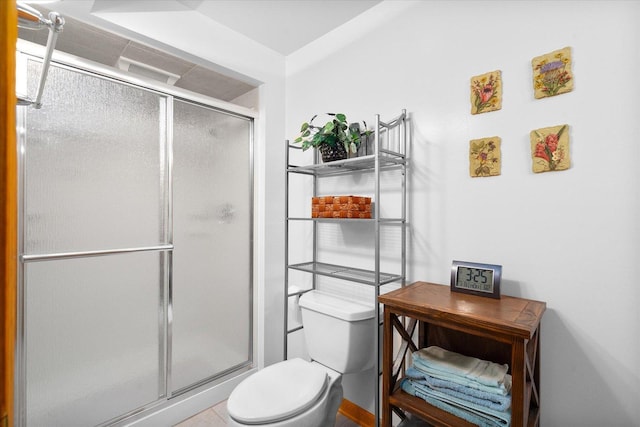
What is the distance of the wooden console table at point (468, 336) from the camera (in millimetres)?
909

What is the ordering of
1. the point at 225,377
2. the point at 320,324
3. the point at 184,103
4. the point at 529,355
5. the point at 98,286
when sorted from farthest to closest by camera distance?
the point at 225,377 < the point at 184,103 < the point at 320,324 < the point at 98,286 < the point at 529,355

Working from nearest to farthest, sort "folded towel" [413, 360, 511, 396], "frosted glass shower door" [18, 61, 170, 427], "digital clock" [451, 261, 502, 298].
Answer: "folded towel" [413, 360, 511, 396] → "digital clock" [451, 261, 502, 298] → "frosted glass shower door" [18, 61, 170, 427]

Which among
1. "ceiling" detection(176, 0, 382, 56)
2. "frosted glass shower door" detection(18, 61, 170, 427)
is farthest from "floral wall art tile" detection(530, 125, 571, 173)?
"frosted glass shower door" detection(18, 61, 170, 427)

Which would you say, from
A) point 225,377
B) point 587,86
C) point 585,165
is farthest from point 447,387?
point 225,377

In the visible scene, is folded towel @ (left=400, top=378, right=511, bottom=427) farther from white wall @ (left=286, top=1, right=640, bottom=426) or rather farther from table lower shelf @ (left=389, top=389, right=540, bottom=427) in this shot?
white wall @ (left=286, top=1, right=640, bottom=426)

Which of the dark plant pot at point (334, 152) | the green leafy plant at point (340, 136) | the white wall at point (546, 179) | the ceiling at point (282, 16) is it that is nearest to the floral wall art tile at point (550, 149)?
the white wall at point (546, 179)

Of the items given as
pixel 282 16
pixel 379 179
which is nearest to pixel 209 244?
pixel 379 179

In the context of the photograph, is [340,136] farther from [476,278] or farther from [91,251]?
[91,251]

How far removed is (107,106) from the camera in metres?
1.52

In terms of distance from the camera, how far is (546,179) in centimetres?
115

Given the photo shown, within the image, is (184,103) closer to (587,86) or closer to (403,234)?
(403,234)

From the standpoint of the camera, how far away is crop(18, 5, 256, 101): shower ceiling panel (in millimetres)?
1643

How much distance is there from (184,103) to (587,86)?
194cm

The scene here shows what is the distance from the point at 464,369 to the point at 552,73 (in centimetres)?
117
